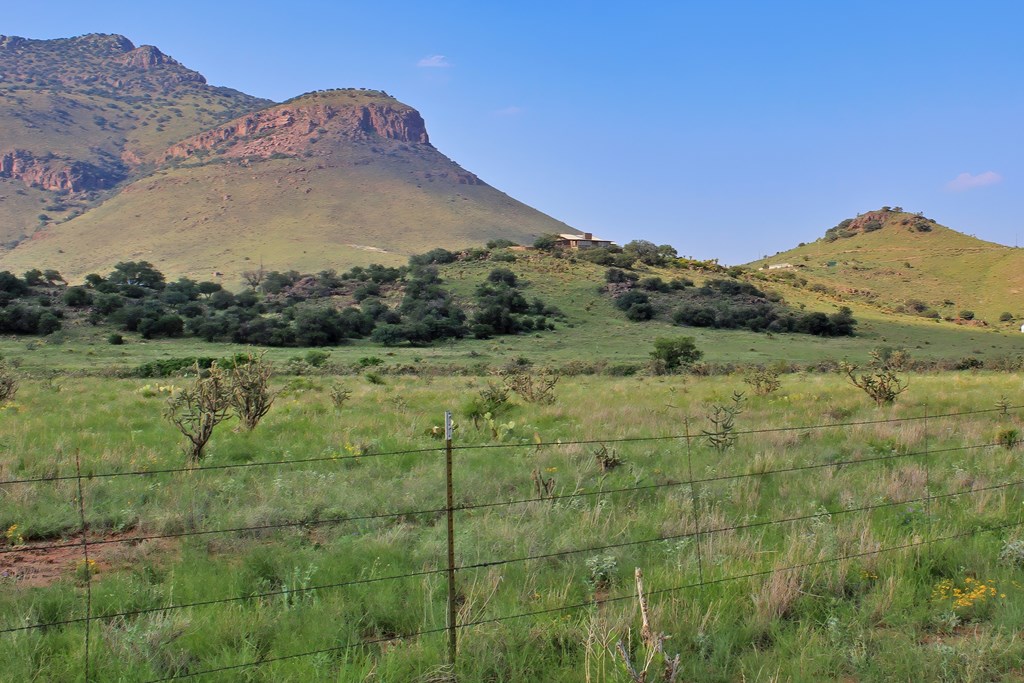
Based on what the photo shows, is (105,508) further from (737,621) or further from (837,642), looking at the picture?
(837,642)

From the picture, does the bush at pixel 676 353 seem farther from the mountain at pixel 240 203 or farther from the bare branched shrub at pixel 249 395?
the mountain at pixel 240 203

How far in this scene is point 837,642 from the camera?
4.20 meters

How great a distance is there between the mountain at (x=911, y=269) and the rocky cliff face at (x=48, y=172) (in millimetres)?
169088

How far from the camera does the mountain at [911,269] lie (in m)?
78.1

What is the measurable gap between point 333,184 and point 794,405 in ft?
521

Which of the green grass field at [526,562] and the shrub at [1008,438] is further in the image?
the shrub at [1008,438]

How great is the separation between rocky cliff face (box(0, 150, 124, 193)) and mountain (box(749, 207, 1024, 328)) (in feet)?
555

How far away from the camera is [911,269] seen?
310 feet

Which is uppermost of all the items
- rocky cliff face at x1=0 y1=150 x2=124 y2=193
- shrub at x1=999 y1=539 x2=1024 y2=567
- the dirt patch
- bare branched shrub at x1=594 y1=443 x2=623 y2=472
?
rocky cliff face at x1=0 y1=150 x2=124 y2=193

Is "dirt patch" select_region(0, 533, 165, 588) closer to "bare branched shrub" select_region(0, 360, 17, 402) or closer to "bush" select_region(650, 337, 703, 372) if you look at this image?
"bare branched shrub" select_region(0, 360, 17, 402)

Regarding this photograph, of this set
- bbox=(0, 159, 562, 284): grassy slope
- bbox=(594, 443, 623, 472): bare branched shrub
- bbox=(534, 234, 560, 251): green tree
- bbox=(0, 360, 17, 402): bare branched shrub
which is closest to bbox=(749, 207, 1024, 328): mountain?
bbox=(534, 234, 560, 251): green tree

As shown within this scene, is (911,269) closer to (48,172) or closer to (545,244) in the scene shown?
(545,244)

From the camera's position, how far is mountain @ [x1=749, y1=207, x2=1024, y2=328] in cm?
7806

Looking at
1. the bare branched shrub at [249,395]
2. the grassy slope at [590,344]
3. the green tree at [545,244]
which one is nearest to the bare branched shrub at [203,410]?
the bare branched shrub at [249,395]
